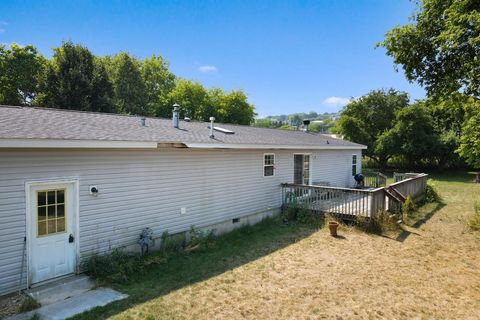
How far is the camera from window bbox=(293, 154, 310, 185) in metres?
14.1

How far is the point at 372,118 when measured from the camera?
3319 cm

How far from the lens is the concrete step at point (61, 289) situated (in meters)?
5.50

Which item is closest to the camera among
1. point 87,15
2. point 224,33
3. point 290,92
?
point 87,15

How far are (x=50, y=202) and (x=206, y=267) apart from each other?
142 inches

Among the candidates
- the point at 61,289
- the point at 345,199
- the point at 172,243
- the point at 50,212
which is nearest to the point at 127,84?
the point at 345,199

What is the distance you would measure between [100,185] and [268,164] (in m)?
6.88

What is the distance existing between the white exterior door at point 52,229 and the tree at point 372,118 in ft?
96.4

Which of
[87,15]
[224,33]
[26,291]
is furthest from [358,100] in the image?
[26,291]

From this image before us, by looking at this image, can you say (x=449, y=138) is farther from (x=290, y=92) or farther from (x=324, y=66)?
(x=290, y=92)

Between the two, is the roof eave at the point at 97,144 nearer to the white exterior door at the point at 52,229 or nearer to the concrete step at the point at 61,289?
the white exterior door at the point at 52,229

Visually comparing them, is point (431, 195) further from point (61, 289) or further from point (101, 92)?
point (101, 92)

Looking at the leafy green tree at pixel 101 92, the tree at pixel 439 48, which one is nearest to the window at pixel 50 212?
the tree at pixel 439 48

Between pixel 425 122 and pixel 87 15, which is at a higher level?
pixel 87 15

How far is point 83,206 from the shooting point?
6.71 meters
